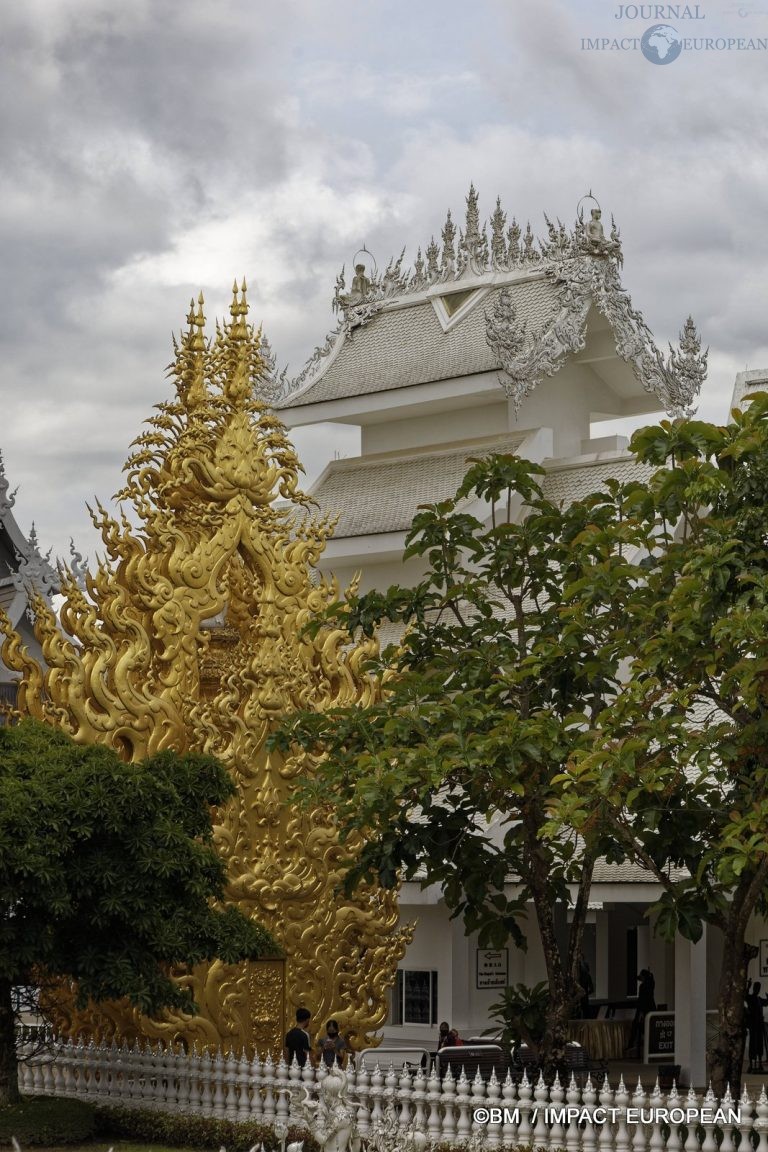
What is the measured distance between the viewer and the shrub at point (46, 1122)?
1172 cm

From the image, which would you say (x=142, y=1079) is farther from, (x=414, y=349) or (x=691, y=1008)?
(x=414, y=349)

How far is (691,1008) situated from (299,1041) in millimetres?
6675

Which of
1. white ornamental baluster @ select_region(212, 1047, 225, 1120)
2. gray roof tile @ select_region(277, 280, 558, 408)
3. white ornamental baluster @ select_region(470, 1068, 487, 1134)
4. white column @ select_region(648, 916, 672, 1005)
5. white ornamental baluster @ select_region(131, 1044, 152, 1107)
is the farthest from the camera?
white column @ select_region(648, 916, 672, 1005)

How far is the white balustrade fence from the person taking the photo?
10773 mm

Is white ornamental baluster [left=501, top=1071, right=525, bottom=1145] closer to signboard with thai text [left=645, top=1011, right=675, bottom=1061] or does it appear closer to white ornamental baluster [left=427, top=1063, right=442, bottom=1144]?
white ornamental baluster [left=427, top=1063, right=442, bottom=1144]

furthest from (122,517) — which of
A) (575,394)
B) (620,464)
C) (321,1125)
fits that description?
(575,394)

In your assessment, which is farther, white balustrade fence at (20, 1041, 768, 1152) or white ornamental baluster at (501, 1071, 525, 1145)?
white ornamental baluster at (501, 1071, 525, 1145)

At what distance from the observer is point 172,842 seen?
38.0ft

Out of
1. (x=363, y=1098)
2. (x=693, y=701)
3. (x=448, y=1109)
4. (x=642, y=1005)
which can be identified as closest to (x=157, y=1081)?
(x=363, y=1098)

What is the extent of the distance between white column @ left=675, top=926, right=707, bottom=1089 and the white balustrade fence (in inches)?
231

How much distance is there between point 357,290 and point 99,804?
1610 centimetres

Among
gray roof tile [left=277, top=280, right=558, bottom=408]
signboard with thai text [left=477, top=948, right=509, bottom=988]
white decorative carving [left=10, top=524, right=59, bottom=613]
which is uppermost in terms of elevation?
gray roof tile [left=277, top=280, right=558, bottom=408]

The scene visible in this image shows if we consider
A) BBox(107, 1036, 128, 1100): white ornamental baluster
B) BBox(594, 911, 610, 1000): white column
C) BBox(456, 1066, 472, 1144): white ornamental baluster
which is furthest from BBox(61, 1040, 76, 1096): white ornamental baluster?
BBox(594, 911, 610, 1000): white column

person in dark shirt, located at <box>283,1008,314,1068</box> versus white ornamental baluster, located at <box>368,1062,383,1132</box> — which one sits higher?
person in dark shirt, located at <box>283,1008,314,1068</box>
